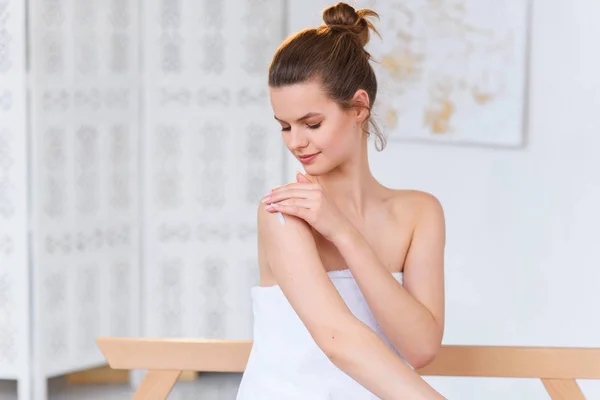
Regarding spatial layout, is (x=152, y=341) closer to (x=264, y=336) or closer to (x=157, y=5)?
(x=264, y=336)

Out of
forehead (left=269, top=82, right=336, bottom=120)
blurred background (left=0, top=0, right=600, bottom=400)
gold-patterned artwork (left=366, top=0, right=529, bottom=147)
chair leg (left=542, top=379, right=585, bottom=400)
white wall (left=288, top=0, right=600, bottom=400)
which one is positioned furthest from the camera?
gold-patterned artwork (left=366, top=0, right=529, bottom=147)

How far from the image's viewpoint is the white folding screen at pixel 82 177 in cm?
410

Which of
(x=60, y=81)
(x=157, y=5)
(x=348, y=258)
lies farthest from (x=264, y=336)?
(x=157, y=5)

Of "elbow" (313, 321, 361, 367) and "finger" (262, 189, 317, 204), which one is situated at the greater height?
"finger" (262, 189, 317, 204)

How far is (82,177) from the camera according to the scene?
427 centimetres

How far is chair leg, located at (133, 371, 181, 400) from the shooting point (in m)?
1.75

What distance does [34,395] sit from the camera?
4.13 metres

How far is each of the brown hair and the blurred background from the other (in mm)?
1756

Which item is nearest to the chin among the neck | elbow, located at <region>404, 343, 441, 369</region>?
the neck

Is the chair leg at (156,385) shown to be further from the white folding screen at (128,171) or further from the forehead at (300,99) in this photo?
the white folding screen at (128,171)

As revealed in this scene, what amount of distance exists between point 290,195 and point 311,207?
0.04 m

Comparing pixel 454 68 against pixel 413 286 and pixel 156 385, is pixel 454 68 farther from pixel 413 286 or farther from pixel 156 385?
pixel 156 385

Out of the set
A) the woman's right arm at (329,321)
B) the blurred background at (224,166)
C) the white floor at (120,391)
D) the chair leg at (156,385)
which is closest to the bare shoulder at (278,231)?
the woman's right arm at (329,321)

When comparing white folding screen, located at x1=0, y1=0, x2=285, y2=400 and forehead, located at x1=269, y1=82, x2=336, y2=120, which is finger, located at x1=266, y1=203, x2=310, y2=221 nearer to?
forehead, located at x1=269, y1=82, x2=336, y2=120
